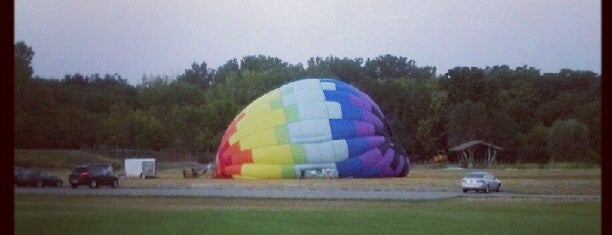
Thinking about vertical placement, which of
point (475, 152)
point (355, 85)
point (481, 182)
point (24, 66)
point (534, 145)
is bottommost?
point (481, 182)

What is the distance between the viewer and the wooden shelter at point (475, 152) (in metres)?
17.4

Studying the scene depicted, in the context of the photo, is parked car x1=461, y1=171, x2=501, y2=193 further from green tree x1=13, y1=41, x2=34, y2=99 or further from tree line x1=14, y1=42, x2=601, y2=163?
green tree x1=13, y1=41, x2=34, y2=99

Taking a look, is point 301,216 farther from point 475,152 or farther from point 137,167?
point 475,152

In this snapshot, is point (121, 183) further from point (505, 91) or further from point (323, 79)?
point (323, 79)

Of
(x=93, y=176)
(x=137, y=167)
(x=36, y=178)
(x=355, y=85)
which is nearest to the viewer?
(x=36, y=178)

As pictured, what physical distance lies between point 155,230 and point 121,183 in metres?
2.37

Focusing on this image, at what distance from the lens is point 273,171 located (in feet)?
70.7

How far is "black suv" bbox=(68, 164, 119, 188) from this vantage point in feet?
16.1

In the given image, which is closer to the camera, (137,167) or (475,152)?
(137,167)

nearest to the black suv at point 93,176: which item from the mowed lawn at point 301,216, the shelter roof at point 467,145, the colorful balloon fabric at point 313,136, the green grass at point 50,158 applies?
the green grass at point 50,158

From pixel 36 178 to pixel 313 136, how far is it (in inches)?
739

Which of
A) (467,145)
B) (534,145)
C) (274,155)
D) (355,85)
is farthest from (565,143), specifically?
(355,85)

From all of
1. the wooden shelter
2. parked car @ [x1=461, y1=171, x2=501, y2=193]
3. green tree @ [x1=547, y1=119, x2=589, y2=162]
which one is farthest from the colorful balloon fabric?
green tree @ [x1=547, y1=119, x2=589, y2=162]

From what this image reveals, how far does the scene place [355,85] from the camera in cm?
2316
